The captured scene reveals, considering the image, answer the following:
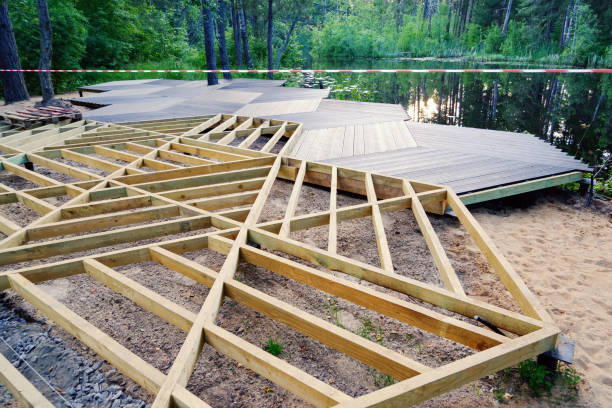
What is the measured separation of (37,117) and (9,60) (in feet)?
19.4

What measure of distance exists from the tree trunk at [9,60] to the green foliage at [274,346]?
13109 mm

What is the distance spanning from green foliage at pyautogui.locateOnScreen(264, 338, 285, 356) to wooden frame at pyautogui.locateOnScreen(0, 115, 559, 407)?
0.35 meters

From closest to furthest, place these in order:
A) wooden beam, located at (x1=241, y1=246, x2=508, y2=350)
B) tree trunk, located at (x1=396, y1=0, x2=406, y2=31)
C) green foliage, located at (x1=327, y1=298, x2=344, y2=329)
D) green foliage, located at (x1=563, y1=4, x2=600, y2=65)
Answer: wooden beam, located at (x1=241, y1=246, x2=508, y2=350), green foliage, located at (x1=327, y1=298, x2=344, y2=329), green foliage, located at (x1=563, y1=4, x2=600, y2=65), tree trunk, located at (x1=396, y1=0, x2=406, y2=31)

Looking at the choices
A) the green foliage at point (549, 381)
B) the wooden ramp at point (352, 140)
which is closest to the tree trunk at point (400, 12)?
the wooden ramp at point (352, 140)

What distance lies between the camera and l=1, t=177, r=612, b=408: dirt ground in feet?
7.67

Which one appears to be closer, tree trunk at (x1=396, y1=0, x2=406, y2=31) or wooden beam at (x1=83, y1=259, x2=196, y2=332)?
wooden beam at (x1=83, y1=259, x2=196, y2=332)

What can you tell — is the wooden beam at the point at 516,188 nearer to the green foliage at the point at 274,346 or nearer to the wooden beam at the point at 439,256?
the wooden beam at the point at 439,256

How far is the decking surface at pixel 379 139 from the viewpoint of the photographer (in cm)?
501

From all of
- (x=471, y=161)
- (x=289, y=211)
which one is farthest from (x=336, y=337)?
(x=471, y=161)

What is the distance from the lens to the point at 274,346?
102 inches

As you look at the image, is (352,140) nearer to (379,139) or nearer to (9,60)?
(379,139)

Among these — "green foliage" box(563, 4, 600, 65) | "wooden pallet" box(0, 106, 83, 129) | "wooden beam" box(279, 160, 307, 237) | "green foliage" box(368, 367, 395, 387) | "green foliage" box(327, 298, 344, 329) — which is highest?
"green foliage" box(563, 4, 600, 65)

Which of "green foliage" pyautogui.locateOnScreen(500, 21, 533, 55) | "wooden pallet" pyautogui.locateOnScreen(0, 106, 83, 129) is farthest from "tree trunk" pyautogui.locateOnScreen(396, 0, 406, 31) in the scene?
"wooden pallet" pyautogui.locateOnScreen(0, 106, 83, 129)

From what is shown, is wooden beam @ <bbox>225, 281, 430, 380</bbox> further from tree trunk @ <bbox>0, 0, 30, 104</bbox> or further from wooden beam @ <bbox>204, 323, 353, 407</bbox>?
tree trunk @ <bbox>0, 0, 30, 104</bbox>
